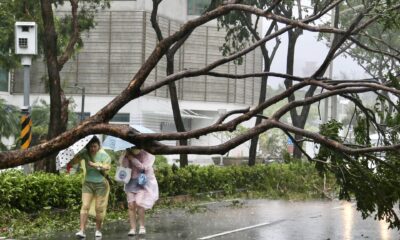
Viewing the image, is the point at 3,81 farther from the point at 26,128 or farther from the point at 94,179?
the point at 94,179

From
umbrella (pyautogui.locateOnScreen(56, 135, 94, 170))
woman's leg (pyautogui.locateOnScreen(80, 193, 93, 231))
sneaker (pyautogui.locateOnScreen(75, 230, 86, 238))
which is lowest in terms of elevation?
sneaker (pyautogui.locateOnScreen(75, 230, 86, 238))

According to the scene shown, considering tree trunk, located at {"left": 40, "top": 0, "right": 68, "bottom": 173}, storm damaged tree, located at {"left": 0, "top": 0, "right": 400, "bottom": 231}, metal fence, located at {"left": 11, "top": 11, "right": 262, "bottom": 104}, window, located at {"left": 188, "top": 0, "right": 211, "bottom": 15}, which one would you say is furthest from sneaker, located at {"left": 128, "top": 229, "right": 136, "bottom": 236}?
window, located at {"left": 188, "top": 0, "right": 211, "bottom": 15}

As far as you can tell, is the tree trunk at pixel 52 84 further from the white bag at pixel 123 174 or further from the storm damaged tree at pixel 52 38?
the white bag at pixel 123 174

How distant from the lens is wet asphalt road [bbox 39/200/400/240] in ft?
48.9

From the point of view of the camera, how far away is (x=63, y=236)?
14.6 meters

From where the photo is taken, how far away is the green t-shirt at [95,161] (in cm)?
1375

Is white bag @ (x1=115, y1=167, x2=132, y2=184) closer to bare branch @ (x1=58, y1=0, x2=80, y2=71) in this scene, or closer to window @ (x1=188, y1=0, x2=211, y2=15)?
bare branch @ (x1=58, y1=0, x2=80, y2=71)

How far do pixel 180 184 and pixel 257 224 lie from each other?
6.26 metres

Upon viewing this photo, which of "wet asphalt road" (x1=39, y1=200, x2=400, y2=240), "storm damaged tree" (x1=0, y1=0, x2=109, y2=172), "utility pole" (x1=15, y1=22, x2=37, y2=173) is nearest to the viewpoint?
"wet asphalt road" (x1=39, y1=200, x2=400, y2=240)

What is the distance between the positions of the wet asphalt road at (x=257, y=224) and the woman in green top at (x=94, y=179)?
617mm

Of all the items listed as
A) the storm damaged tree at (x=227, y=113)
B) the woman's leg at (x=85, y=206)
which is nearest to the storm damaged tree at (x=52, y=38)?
the woman's leg at (x=85, y=206)

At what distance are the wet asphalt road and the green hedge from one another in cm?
126

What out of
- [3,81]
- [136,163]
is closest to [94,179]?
[136,163]

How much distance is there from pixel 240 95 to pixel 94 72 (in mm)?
12982
